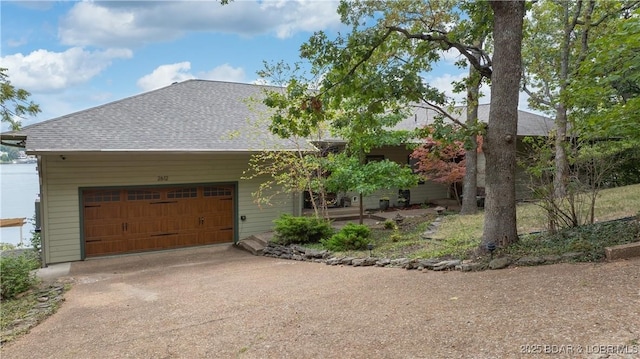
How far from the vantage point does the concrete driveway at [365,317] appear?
3.35 m

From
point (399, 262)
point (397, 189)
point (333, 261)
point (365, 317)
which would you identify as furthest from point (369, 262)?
point (397, 189)

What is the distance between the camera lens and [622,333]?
310cm

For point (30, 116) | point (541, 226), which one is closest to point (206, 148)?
point (30, 116)

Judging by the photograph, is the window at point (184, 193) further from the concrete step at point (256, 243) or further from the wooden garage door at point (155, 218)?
the concrete step at point (256, 243)

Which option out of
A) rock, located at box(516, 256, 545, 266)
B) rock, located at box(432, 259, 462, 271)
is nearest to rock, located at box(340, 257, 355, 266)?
rock, located at box(432, 259, 462, 271)

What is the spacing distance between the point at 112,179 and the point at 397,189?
11322 millimetres

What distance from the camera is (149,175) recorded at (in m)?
11.7

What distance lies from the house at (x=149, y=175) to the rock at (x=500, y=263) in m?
7.57

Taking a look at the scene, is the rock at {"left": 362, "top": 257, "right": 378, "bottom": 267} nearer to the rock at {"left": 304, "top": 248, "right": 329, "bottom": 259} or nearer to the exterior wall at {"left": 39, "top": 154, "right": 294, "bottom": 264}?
the rock at {"left": 304, "top": 248, "right": 329, "bottom": 259}

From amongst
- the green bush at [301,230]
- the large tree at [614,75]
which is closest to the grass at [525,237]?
the green bush at [301,230]

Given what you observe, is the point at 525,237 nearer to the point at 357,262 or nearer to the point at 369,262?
the point at 369,262

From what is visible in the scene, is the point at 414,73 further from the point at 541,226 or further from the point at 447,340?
the point at 447,340

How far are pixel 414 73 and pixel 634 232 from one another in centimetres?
453

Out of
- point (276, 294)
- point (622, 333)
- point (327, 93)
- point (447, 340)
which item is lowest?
point (276, 294)
